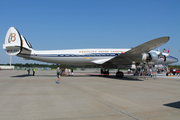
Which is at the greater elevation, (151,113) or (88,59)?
(88,59)

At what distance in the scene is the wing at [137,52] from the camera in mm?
15625

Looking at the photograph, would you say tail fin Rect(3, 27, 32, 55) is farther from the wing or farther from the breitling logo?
the wing

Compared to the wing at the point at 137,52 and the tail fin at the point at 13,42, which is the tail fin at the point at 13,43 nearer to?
the tail fin at the point at 13,42

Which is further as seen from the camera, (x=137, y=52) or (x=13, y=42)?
(x=13, y=42)

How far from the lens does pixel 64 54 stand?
2302 cm

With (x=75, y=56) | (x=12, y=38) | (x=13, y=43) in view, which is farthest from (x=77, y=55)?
(x=12, y=38)

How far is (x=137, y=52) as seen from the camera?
729 inches

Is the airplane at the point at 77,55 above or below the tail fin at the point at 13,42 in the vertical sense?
below

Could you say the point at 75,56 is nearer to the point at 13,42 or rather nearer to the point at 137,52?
the point at 13,42

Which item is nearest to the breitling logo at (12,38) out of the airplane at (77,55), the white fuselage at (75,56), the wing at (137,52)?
the airplane at (77,55)

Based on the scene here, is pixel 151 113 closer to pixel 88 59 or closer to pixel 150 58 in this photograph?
pixel 150 58

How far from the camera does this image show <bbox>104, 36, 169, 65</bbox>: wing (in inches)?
615

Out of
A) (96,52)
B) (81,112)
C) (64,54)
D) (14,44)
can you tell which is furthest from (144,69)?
(81,112)

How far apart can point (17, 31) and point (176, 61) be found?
27.4 m
